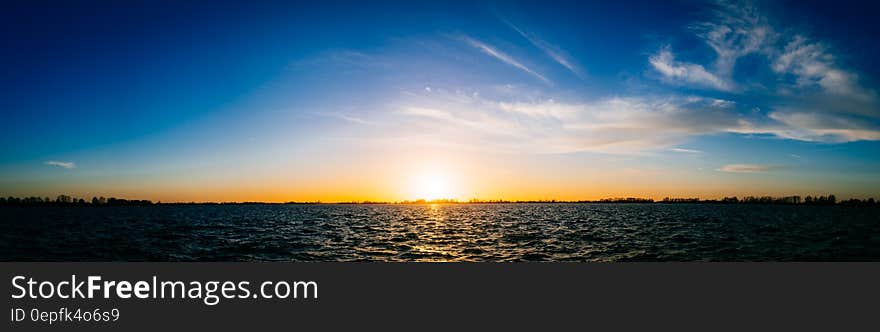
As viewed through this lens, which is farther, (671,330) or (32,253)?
(32,253)

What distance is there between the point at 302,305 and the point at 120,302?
3.95 m

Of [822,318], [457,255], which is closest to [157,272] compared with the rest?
[822,318]

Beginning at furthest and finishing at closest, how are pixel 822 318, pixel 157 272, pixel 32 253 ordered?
pixel 32 253
pixel 157 272
pixel 822 318

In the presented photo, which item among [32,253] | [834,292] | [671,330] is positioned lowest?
[32,253]

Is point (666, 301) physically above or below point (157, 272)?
below

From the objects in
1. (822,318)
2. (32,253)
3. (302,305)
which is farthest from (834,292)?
(32,253)

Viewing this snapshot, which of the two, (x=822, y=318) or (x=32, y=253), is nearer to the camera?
(x=822, y=318)

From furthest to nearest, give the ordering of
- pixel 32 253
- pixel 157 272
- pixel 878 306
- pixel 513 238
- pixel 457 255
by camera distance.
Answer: pixel 513 238
pixel 32 253
pixel 457 255
pixel 157 272
pixel 878 306

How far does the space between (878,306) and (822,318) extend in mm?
1857

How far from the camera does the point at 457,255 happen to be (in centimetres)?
3038

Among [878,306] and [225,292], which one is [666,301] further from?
[225,292]

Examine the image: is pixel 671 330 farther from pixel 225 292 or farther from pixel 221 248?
pixel 221 248

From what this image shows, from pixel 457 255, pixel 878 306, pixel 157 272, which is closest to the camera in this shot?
pixel 878 306

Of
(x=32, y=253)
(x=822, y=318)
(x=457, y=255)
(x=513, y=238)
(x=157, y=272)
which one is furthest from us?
(x=513, y=238)
